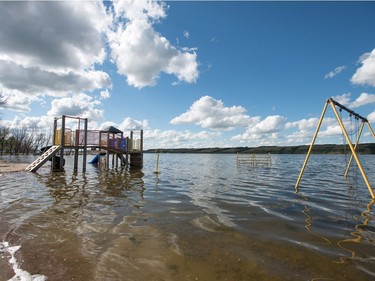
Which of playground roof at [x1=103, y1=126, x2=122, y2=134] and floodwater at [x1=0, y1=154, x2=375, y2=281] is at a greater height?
playground roof at [x1=103, y1=126, x2=122, y2=134]

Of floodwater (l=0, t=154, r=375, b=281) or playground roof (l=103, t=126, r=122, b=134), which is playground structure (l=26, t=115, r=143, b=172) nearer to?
playground roof (l=103, t=126, r=122, b=134)

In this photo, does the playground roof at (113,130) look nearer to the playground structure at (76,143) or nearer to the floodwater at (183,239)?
the playground structure at (76,143)

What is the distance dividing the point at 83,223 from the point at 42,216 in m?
1.77

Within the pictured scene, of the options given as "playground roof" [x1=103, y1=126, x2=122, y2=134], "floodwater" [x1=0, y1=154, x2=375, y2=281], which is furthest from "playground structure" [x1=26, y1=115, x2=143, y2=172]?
"floodwater" [x1=0, y1=154, x2=375, y2=281]

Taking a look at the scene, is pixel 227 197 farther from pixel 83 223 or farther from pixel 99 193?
pixel 83 223

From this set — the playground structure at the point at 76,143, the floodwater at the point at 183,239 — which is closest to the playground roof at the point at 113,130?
the playground structure at the point at 76,143

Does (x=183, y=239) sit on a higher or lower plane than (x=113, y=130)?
lower

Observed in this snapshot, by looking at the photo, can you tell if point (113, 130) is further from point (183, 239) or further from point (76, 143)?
point (183, 239)

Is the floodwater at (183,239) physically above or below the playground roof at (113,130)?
below

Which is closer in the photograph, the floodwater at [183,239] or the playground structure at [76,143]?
the floodwater at [183,239]

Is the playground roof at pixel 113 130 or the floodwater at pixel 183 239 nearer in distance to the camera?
the floodwater at pixel 183 239

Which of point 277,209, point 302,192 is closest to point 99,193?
point 277,209

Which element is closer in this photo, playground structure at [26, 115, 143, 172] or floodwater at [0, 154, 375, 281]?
floodwater at [0, 154, 375, 281]

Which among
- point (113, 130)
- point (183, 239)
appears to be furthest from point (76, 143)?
point (183, 239)
